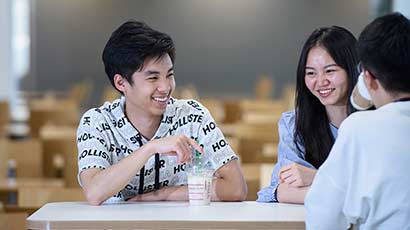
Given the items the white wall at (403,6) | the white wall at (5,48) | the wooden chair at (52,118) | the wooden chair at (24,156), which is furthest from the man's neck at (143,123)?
the white wall at (5,48)

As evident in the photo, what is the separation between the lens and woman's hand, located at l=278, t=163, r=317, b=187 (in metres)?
2.94

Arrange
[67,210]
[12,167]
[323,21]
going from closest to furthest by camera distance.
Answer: [67,210] < [12,167] < [323,21]

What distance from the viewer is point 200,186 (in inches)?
113

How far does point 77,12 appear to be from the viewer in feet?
51.6

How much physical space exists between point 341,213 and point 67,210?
833mm

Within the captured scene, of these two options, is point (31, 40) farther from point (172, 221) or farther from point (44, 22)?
point (172, 221)

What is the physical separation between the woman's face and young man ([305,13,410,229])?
0.72 m

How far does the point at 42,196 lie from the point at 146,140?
1.66m

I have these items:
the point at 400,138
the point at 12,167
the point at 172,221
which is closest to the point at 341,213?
the point at 400,138

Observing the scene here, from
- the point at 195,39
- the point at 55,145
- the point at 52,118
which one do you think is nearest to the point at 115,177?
the point at 55,145

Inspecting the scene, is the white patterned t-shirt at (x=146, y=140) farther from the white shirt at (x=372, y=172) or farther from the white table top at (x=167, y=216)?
the white shirt at (x=372, y=172)

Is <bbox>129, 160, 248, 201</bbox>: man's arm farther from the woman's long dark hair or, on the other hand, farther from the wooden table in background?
the wooden table in background

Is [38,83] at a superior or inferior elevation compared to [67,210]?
inferior

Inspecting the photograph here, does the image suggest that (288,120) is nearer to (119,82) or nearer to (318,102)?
(318,102)
